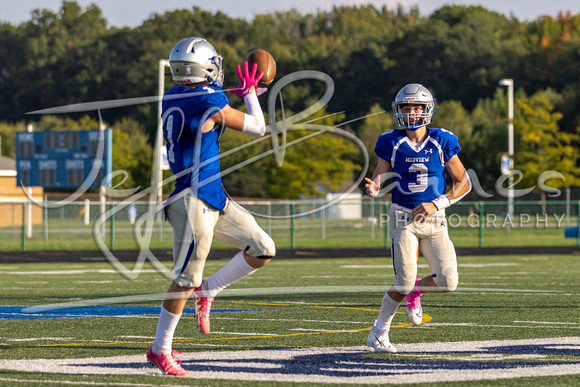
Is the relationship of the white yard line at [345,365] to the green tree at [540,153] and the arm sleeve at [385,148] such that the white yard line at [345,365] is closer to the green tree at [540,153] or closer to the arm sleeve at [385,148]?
the arm sleeve at [385,148]

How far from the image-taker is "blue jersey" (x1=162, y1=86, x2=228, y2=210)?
18.8 feet

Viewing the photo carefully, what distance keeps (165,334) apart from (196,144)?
1256mm

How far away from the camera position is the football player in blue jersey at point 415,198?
22.1 ft

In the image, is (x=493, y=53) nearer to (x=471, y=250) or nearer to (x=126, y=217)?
(x=126, y=217)

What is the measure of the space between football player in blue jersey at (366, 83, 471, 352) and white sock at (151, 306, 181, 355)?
1.68 m

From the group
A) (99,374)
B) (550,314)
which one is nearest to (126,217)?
(550,314)

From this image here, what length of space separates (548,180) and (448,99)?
42.0m

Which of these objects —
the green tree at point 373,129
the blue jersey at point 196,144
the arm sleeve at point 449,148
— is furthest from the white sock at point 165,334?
the green tree at point 373,129

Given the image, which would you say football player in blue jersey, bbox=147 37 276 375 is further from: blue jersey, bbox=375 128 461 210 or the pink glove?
blue jersey, bbox=375 128 461 210

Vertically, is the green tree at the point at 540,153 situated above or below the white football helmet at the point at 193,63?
below

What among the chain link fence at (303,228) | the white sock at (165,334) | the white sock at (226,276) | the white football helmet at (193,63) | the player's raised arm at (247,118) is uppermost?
the white football helmet at (193,63)

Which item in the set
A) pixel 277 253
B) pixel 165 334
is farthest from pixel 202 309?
pixel 277 253

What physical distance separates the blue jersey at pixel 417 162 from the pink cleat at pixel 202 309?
1789 mm

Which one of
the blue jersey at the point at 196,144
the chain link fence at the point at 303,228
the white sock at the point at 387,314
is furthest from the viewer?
the chain link fence at the point at 303,228
